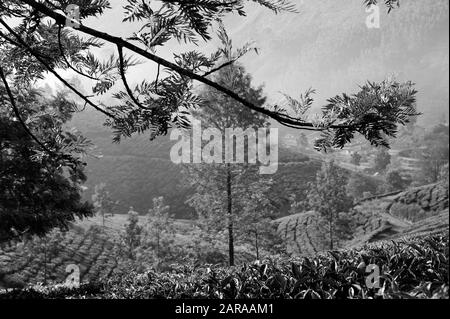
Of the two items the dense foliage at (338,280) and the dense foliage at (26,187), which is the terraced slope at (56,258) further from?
the dense foliage at (338,280)

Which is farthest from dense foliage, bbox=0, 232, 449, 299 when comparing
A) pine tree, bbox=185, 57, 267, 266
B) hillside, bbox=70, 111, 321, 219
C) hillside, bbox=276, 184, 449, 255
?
hillside, bbox=70, 111, 321, 219

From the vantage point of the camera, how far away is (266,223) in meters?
19.3

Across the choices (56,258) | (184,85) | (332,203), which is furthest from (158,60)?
(56,258)

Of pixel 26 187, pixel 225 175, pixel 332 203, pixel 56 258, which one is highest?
pixel 225 175

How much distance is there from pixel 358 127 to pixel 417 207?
1404 inches

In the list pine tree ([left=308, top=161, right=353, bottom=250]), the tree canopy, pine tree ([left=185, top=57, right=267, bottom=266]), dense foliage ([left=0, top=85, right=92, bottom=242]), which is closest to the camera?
the tree canopy

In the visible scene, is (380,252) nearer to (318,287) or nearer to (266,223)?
(318,287)

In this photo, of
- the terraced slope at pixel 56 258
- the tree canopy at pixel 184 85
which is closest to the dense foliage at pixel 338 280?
the tree canopy at pixel 184 85

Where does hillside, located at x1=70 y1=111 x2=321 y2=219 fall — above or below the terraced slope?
above

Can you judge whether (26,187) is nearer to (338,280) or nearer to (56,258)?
(338,280)

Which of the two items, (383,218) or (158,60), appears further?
(383,218)

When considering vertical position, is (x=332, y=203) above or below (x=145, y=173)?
below

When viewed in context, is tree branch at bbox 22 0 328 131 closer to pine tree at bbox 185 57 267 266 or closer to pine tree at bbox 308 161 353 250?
pine tree at bbox 185 57 267 266

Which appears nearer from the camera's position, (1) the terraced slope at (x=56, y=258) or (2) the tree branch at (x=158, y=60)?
(2) the tree branch at (x=158, y=60)
